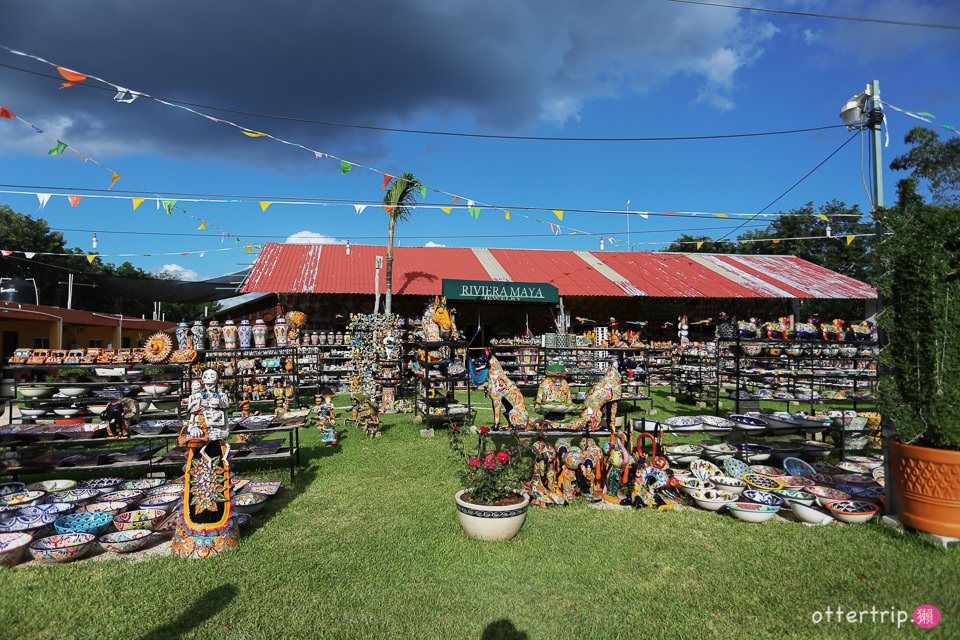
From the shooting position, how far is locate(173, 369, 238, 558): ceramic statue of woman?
432cm

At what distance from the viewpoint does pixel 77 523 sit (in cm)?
459

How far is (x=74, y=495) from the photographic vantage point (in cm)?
527

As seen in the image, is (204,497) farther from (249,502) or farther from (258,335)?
A: (258,335)

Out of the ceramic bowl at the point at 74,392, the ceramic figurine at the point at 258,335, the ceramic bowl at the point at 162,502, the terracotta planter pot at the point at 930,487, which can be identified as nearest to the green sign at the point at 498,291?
the ceramic figurine at the point at 258,335

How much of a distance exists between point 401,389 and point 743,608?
10.0 meters

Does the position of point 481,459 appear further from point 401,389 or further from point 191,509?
point 401,389

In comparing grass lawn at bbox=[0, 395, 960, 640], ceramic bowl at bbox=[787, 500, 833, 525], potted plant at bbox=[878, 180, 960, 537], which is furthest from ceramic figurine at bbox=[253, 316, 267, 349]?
potted plant at bbox=[878, 180, 960, 537]

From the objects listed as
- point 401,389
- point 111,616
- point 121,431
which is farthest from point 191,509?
point 401,389

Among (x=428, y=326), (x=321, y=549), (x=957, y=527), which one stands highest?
(x=428, y=326)

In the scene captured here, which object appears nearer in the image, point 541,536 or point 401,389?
point 541,536

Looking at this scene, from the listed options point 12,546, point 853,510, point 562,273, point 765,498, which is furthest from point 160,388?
point 562,273

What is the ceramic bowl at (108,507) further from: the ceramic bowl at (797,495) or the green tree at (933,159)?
the green tree at (933,159)

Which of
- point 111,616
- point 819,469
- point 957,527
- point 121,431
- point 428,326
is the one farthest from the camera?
point 428,326

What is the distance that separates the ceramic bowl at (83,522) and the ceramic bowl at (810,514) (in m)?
6.69
